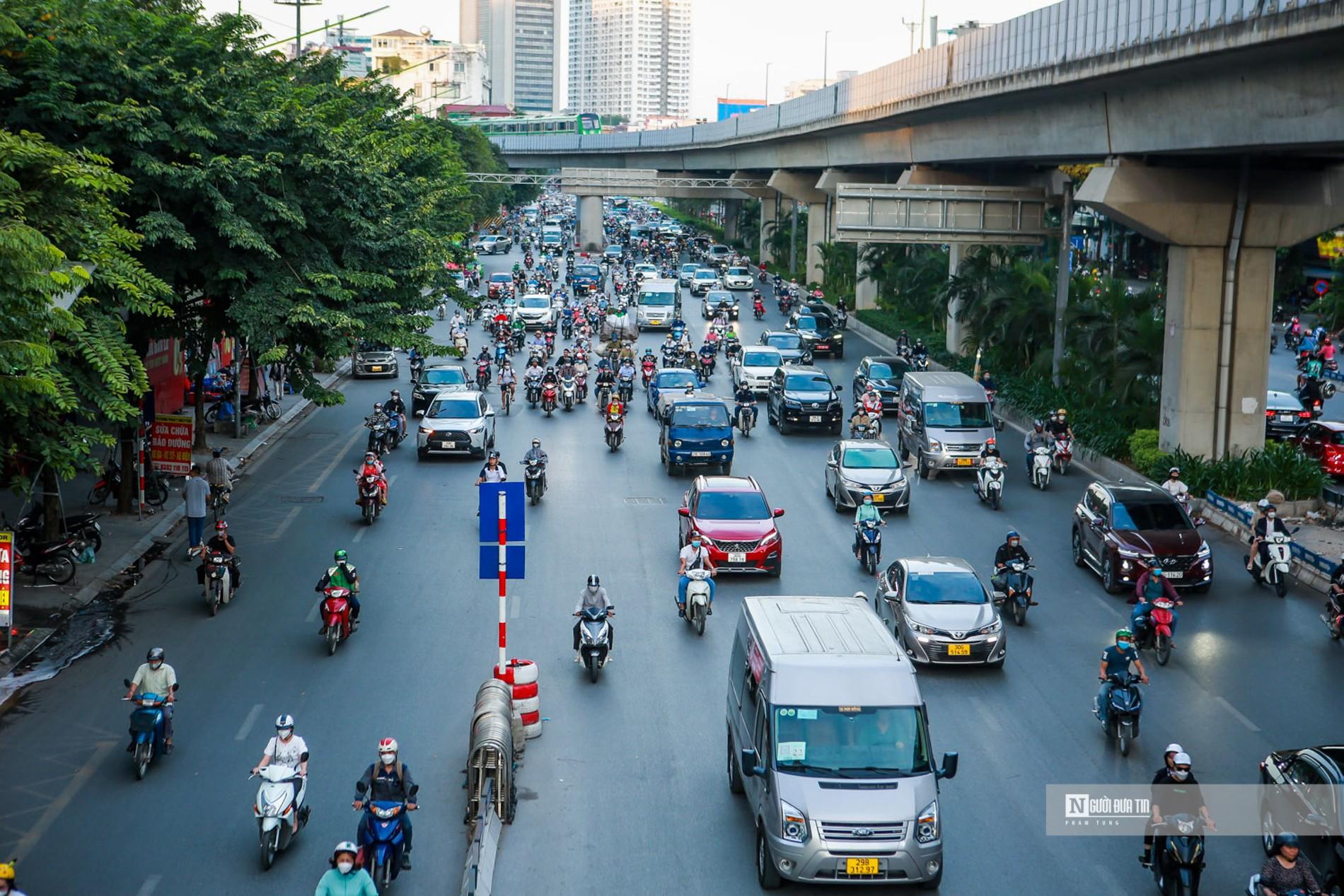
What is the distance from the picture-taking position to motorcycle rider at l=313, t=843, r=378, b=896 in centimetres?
1109

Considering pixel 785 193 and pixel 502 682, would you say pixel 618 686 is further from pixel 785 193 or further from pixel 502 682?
pixel 785 193

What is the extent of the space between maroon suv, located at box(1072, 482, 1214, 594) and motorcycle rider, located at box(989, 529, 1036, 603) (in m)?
2.50

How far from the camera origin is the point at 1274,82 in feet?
83.5

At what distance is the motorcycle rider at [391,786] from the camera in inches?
514

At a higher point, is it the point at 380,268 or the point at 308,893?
the point at 380,268

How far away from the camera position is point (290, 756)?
13914 mm

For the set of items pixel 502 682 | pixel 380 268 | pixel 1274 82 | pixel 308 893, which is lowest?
pixel 308 893

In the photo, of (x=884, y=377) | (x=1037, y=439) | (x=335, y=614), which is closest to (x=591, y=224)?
(x=884, y=377)

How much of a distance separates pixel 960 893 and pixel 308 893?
5.68m

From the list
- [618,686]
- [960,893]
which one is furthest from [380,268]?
[960,893]

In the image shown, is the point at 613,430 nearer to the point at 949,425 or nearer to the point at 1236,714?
the point at 949,425

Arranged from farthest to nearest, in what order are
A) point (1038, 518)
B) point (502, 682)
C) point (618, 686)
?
point (1038, 518)
point (618, 686)
point (502, 682)

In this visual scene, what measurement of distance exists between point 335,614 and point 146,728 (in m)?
4.78

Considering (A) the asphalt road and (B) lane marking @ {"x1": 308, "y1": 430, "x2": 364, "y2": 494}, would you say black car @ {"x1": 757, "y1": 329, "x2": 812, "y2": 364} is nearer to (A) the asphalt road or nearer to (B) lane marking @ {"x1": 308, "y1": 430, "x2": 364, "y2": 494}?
(B) lane marking @ {"x1": 308, "y1": 430, "x2": 364, "y2": 494}
